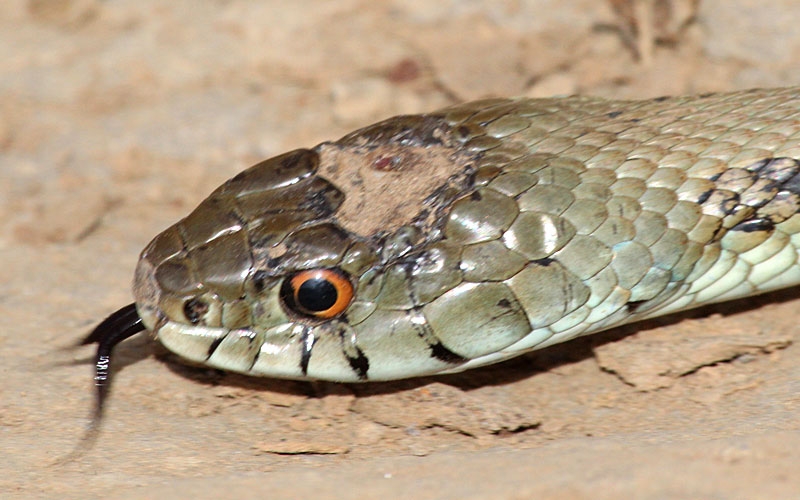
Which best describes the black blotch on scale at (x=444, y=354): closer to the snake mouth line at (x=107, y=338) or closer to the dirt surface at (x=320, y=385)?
the dirt surface at (x=320, y=385)

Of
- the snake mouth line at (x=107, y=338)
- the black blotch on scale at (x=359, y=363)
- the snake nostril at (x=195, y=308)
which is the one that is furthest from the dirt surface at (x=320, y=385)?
the snake nostril at (x=195, y=308)

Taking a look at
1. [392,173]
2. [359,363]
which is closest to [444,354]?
[359,363]

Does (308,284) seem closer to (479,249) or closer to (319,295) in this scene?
(319,295)

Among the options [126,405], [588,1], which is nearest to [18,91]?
[126,405]

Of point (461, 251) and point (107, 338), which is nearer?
point (461, 251)

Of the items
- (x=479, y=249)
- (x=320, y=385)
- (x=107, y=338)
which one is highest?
(x=479, y=249)

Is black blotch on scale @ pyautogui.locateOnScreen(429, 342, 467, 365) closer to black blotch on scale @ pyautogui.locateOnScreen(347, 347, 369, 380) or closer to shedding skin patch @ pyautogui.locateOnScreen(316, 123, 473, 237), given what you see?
black blotch on scale @ pyautogui.locateOnScreen(347, 347, 369, 380)
